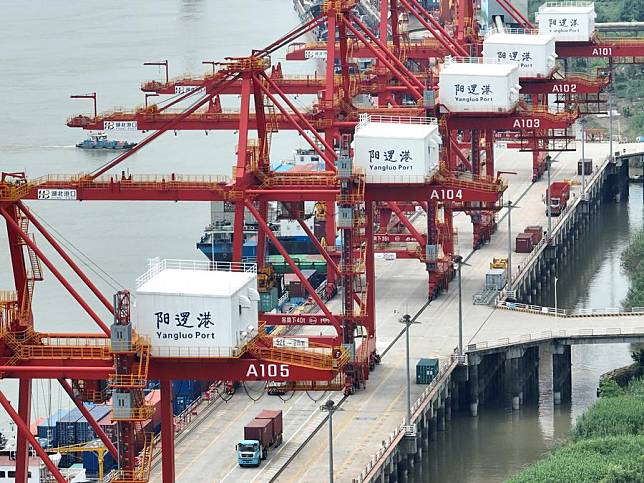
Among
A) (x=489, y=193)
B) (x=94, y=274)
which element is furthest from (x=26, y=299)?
(x=94, y=274)

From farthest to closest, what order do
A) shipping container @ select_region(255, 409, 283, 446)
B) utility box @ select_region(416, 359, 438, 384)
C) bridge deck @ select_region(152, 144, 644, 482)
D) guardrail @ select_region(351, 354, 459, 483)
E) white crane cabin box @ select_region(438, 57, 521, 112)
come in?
1. white crane cabin box @ select_region(438, 57, 521, 112)
2. utility box @ select_region(416, 359, 438, 384)
3. shipping container @ select_region(255, 409, 283, 446)
4. bridge deck @ select_region(152, 144, 644, 482)
5. guardrail @ select_region(351, 354, 459, 483)

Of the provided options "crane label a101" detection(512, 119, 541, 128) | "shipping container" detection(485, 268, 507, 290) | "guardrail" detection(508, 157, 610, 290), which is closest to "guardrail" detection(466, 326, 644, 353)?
"shipping container" detection(485, 268, 507, 290)

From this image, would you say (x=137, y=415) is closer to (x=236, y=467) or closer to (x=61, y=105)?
(x=236, y=467)

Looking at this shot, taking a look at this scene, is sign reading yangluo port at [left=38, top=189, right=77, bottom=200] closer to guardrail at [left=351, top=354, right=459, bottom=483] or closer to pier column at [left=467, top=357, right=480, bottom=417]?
guardrail at [left=351, top=354, right=459, bottom=483]

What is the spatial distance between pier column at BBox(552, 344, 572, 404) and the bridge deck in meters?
1.80

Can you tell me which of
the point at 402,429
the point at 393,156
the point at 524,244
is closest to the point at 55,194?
the point at 393,156

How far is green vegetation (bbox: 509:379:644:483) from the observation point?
93.9m

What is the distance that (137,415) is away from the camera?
82.4 m

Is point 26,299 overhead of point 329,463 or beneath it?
overhead

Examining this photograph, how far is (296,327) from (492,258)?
2097 cm

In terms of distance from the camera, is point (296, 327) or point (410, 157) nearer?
point (410, 157)

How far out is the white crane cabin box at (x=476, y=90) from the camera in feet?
433

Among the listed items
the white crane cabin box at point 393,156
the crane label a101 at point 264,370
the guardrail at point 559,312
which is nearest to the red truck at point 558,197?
the guardrail at point 559,312

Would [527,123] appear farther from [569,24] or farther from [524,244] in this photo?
[569,24]
